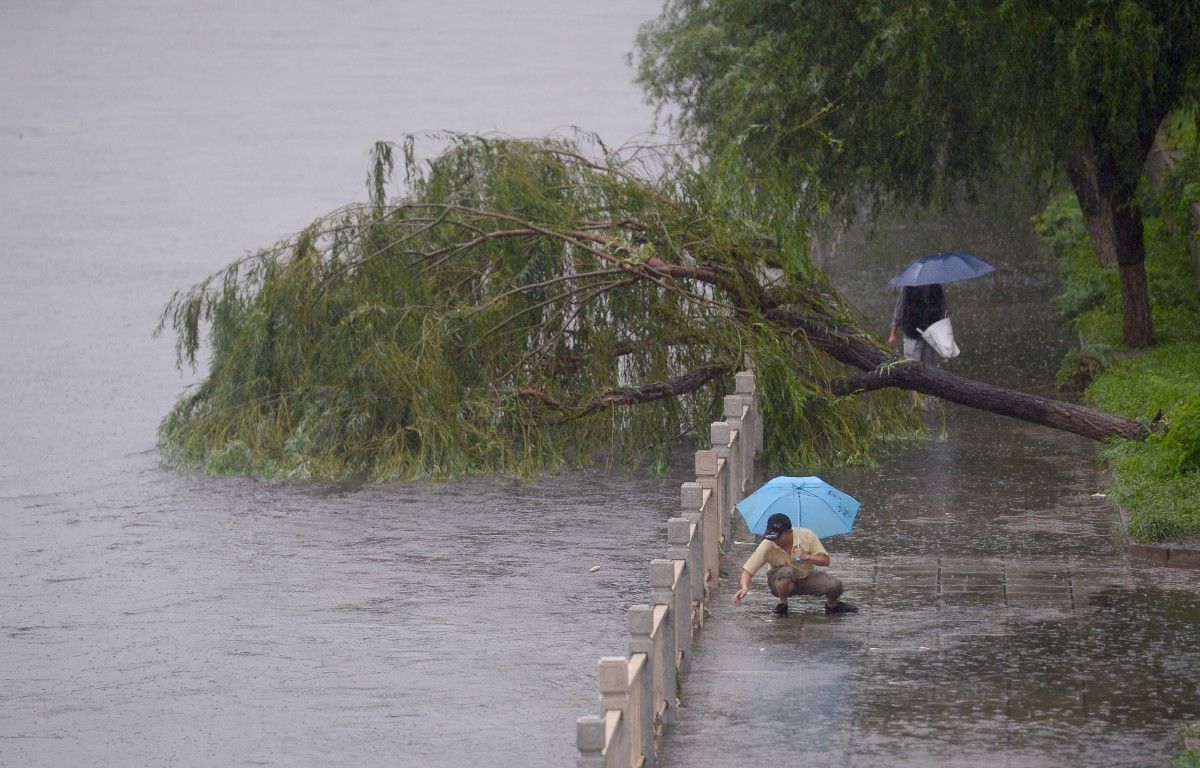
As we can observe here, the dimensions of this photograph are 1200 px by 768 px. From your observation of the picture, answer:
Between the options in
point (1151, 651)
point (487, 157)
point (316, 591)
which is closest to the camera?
point (1151, 651)

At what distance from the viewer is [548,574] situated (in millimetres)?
12969

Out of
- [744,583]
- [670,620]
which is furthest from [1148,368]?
[670,620]

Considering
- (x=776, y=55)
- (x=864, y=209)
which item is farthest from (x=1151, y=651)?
(x=864, y=209)

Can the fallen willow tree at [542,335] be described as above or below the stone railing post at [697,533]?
above

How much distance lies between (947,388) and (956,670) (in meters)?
5.87

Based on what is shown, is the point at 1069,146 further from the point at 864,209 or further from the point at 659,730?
the point at 864,209

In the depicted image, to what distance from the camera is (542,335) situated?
53.2ft

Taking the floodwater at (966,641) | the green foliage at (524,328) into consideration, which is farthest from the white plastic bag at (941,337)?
the floodwater at (966,641)

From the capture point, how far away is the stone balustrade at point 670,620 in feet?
25.5

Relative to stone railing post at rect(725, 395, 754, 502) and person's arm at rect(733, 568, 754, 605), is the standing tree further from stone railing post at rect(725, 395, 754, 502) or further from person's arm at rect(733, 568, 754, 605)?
person's arm at rect(733, 568, 754, 605)

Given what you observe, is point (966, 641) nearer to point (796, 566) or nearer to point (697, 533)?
point (796, 566)

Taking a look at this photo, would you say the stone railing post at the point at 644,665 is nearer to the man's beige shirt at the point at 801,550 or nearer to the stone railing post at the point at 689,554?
the stone railing post at the point at 689,554

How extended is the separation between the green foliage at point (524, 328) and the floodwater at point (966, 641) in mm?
1635

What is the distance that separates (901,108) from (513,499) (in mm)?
5965
